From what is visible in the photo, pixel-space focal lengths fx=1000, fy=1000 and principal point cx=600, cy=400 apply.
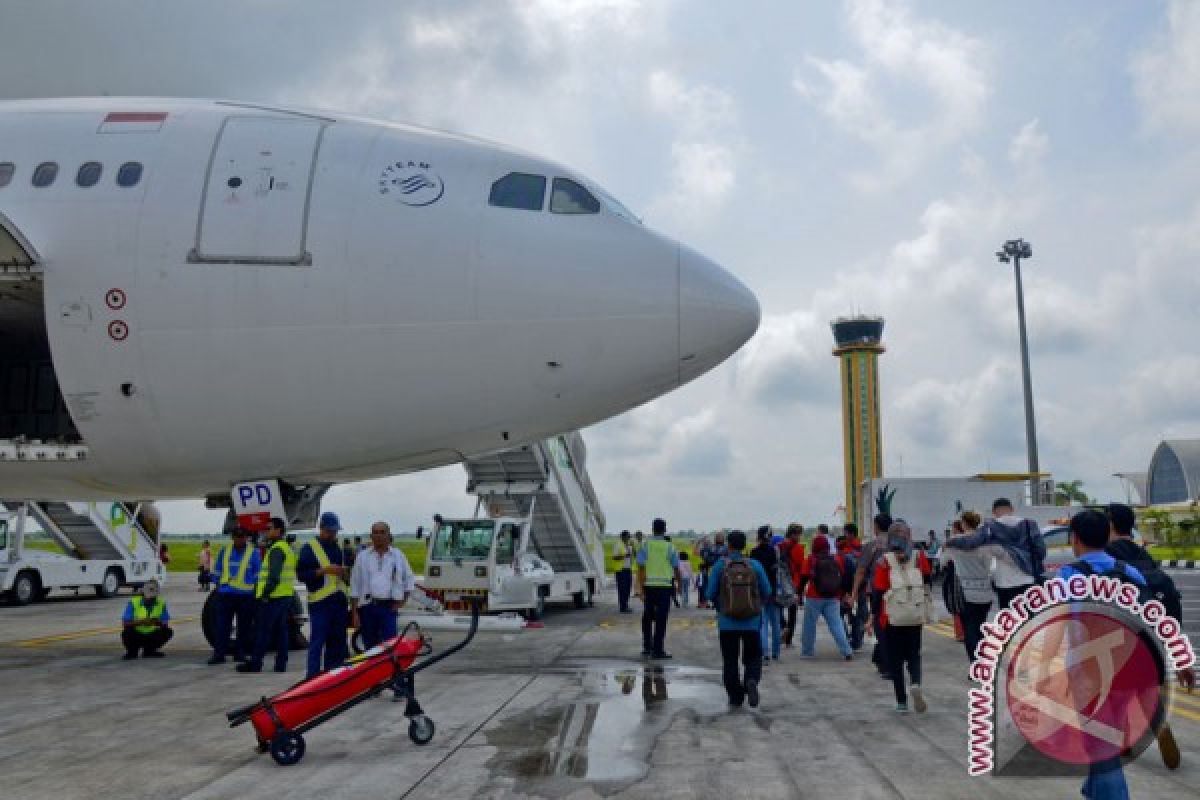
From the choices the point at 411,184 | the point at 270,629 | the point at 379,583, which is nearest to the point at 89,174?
the point at 411,184

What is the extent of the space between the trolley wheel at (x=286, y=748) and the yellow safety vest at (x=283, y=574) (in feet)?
13.8

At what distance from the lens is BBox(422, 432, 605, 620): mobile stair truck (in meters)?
17.2

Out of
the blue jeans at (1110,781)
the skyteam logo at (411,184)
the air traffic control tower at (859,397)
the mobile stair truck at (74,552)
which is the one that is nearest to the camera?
the blue jeans at (1110,781)

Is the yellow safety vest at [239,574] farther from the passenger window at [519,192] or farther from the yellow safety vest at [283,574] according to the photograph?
the passenger window at [519,192]

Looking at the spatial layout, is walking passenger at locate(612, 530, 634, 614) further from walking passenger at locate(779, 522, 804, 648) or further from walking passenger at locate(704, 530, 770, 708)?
walking passenger at locate(704, 530, 770, 708)

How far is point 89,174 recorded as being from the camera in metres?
9.20

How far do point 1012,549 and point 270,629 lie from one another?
24.9 feet

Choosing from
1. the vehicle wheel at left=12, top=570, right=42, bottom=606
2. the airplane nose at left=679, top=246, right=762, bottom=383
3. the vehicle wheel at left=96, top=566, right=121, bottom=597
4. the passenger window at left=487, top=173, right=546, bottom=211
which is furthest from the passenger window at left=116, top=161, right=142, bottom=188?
the vehicle wheel at left=96, top=566, right=121, bottom=597

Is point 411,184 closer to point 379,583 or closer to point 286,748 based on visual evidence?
point 379,583

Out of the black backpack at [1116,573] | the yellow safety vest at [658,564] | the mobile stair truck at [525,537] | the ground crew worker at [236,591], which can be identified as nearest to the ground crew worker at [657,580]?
the yellow safety vest at [658,564]

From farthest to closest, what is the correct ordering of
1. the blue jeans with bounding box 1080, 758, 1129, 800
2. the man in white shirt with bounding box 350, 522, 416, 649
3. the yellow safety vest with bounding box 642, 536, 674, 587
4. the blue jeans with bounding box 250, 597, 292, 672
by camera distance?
the yellow safety vest with bounding box 642, 536, 674, 587 < the blue jeans with bounding box 250, 597, 292, 672 < the man in white shirt with bounding box 350, 522, 416, 649 < the blue jeans with bounding box 1080, 758, 1129, 800

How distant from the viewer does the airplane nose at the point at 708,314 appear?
866 centimetres

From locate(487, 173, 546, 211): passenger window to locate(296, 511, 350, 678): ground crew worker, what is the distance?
140 inches

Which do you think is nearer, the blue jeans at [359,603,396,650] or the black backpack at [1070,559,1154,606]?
the black backpack at [1070,559,1154,606]
